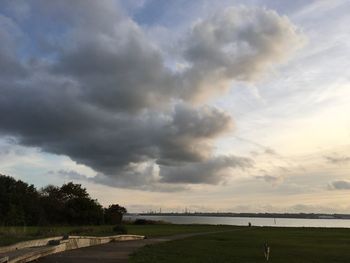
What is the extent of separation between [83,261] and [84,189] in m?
63.7

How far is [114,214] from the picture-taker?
83812mm

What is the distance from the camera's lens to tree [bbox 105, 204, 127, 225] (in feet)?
269

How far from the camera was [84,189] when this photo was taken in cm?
8306

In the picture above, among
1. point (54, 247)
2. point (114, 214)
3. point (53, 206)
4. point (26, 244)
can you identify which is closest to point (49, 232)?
point (54, 247)

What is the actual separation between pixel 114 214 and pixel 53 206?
10.0 m

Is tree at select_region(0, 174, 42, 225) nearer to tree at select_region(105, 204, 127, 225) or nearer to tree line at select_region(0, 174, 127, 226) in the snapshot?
tree line at select_region(0, 174, 127, 226)

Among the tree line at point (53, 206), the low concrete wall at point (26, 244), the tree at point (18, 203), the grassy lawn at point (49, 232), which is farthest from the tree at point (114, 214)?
the low concrete wall at point (26, 244)

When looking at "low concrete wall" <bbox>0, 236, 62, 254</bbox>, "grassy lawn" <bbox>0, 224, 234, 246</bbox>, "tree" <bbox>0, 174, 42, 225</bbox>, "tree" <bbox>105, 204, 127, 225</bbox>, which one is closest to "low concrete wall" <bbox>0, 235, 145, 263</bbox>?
"low concrete wall" <bbox>0, 236, 62, 254</bbox>

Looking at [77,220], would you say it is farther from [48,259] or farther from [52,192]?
[48,259]

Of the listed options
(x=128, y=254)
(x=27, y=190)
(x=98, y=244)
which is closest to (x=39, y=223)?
(x=27, y=190)

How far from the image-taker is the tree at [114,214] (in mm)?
82125

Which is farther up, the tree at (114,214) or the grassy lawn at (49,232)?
the tree at (114,214)

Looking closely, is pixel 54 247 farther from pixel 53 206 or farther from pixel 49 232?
pixel 53 206

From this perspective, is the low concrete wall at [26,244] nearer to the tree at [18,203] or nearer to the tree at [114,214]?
the tree at [18,203]
